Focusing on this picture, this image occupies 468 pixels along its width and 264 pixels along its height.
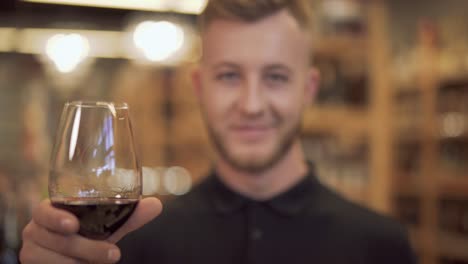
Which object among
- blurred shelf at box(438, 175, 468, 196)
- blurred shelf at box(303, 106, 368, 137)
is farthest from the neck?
blurred shelf at box(438, 175, 468, 196)

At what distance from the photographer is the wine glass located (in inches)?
39.1

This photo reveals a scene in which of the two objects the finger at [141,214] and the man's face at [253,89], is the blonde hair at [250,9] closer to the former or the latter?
the man's face at [253,89]

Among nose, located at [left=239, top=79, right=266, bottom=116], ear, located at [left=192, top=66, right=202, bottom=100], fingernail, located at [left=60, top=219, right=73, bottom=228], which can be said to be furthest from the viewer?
ear, located at [left=192, top=66, right=202, bottom=100]

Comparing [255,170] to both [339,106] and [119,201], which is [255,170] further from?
[339,106]

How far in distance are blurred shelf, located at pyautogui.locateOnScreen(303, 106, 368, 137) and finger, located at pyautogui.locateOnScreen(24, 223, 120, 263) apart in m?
3.02

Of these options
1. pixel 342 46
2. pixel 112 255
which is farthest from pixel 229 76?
pixel 342 46

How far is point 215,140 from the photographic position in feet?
6.14

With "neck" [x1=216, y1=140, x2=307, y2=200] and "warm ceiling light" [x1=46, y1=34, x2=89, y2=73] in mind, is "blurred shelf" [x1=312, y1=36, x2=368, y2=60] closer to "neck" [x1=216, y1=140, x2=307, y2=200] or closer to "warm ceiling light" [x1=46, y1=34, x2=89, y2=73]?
"neck" [x1=216, y1=140, x2=307, y2=200]

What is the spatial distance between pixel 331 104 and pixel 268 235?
2.38 m

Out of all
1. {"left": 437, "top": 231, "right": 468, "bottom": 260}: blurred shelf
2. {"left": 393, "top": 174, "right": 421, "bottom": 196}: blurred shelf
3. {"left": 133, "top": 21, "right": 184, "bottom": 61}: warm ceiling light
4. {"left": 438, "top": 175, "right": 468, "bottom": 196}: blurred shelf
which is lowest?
{"left": 437, "top": 231, "right": 468, "bottom": 260}: blurred shelf

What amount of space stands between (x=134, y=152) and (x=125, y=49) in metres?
8.51

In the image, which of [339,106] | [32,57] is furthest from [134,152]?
[32,57]

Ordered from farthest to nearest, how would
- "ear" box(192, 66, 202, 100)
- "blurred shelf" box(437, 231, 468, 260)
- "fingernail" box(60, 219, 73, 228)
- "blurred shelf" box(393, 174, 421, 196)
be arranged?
1. "blurred shelf" box(393, 174, 421, 196)
2. "blurred shelf" box(437, 231, 468, 260)
3. "ear" box(192, 66, 202, 100)
4. "fingernail" box(60, 219, 73, 228)

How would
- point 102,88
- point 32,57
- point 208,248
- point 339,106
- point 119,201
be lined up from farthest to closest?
point 102,88
point 32,57
point 339,106
point 208,248
point 119,201
